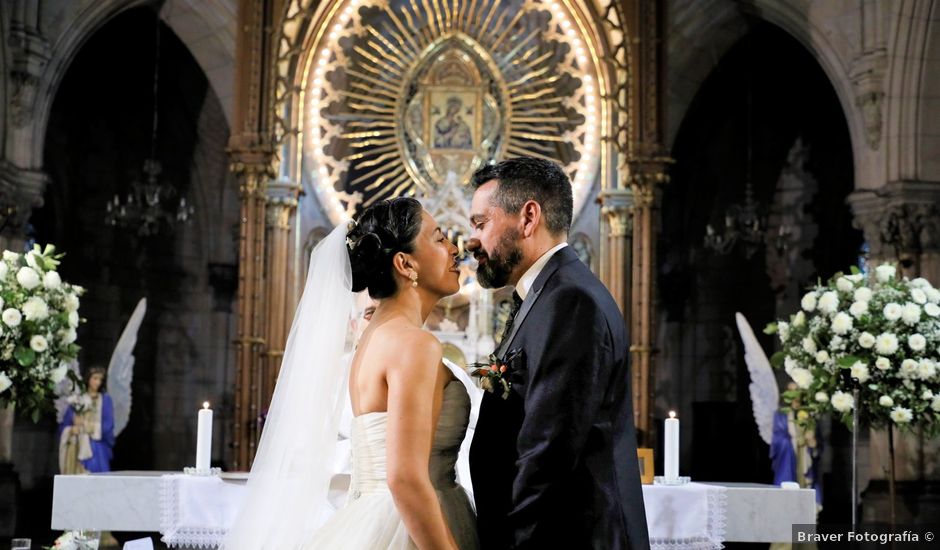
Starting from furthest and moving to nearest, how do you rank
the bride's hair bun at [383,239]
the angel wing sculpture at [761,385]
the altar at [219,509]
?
the angel wing sculpture at [761,385]
the altar at [219,509]
the bride's hair bun at [383,239]

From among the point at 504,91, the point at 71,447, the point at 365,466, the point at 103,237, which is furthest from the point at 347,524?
the point at 103,237

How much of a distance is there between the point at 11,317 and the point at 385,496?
372cm

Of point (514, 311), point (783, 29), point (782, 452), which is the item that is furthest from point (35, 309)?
point (783, 29)

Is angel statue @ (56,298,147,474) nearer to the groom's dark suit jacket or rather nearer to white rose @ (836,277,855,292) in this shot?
white rose @ (836,277,855,292)

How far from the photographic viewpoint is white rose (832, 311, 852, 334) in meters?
6.87

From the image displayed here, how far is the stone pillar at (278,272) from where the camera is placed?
9.34 meters

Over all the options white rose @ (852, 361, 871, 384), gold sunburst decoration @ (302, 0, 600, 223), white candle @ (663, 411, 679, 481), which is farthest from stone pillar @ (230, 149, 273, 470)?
white rose @ (852, 361, 871, 384)

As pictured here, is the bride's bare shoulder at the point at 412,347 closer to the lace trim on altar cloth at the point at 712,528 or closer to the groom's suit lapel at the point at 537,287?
the groom's suit lapel at the point at 537,287

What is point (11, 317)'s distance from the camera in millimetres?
6359

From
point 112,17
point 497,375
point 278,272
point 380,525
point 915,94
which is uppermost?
point 112,17

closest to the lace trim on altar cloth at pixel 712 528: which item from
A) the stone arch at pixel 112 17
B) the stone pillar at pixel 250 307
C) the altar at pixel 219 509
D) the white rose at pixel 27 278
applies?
the altar at pixel 219 509

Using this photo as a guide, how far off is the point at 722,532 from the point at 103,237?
10.4 meters

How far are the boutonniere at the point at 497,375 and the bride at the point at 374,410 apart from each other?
0.69ft

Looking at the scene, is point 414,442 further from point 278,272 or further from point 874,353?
point 278,272
